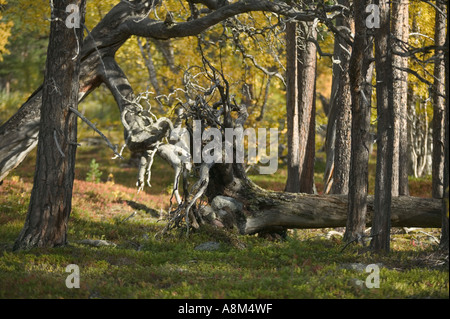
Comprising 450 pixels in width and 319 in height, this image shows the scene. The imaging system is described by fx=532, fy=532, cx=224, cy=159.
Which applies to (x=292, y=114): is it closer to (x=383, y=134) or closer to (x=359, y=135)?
(x=359, y=135)

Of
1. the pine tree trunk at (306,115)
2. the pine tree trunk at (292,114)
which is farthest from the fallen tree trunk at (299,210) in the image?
the pine tree trunk at (306,115)

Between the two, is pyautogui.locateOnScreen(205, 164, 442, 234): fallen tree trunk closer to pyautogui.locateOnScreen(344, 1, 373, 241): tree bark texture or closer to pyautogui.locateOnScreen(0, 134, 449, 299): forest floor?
pyautogui.locateOnScreen(0, 134, 449, 299): forest floor

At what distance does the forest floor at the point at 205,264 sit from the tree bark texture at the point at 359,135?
67 centimetres

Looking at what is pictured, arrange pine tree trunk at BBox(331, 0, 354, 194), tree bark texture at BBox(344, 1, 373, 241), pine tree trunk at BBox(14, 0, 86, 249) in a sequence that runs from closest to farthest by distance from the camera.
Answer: pine tree trunk at BBox(14, 0, 86, 249)
tree bark texture at BBox(344, 1, 373, 241)
pine tree trunk at BBox(331, 0, 354, 194)

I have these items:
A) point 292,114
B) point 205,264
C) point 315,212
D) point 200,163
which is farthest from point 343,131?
point 205,264

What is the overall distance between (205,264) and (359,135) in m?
4.22

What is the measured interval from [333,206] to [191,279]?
18.1ft

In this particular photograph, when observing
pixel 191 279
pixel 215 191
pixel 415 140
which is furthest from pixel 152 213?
pixel 415 140

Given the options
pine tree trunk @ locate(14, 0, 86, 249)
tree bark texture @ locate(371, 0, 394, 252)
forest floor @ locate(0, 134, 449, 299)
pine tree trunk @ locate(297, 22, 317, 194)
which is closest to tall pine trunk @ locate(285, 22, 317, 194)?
pine tree trunk @ locate(297, 22, 317, 194)

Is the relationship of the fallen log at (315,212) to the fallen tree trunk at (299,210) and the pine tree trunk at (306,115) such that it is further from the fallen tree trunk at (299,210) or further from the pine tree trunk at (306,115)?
the pine tree trunk at (306,115)

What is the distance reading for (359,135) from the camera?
11.0 m

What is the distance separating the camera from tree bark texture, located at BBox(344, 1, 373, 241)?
34.8ft

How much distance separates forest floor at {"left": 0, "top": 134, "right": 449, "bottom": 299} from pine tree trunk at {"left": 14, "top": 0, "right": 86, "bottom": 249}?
47cm
